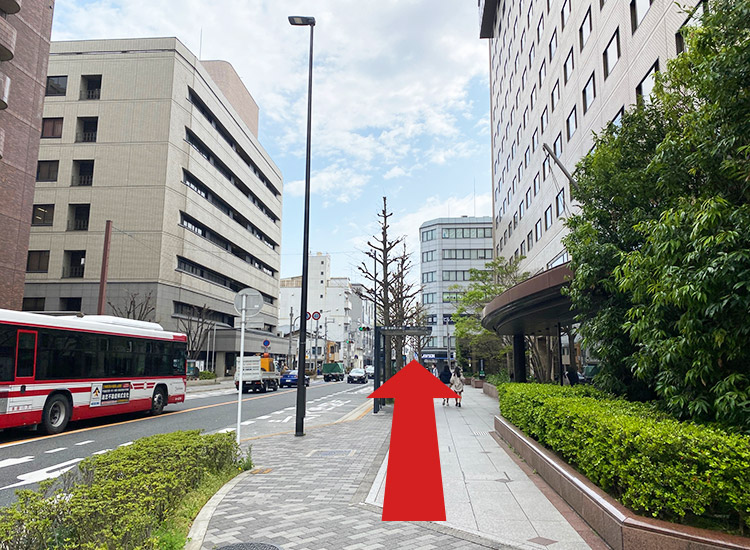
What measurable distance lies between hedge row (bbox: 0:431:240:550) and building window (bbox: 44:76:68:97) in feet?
155

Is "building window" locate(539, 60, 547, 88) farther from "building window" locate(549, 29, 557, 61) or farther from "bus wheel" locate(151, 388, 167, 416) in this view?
"bus wheel" locate(151, 388, 167, 416)

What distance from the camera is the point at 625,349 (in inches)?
372

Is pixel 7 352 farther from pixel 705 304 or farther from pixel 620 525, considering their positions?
pixel 705 304

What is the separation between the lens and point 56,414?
13500mm

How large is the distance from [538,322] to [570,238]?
8.44m

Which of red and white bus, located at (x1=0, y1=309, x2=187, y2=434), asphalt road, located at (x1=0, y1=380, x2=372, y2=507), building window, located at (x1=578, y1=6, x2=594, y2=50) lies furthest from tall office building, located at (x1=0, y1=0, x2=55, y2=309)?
building window, located at (x1=578, y1=6, x2=594, y2=50)

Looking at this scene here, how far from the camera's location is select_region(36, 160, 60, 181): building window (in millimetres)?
43406

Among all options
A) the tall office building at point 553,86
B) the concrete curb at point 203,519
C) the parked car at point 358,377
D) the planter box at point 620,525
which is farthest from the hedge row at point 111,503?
the parked car at point 358,377

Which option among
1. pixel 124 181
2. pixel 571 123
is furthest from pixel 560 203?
pixel 124 181

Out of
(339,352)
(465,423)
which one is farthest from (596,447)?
(339,352)

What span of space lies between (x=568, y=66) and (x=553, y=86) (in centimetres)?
295

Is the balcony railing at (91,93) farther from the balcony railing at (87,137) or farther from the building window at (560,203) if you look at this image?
the building window at (560,203)

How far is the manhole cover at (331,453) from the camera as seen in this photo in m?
10.2

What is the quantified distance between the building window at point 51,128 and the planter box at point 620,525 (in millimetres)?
48398
